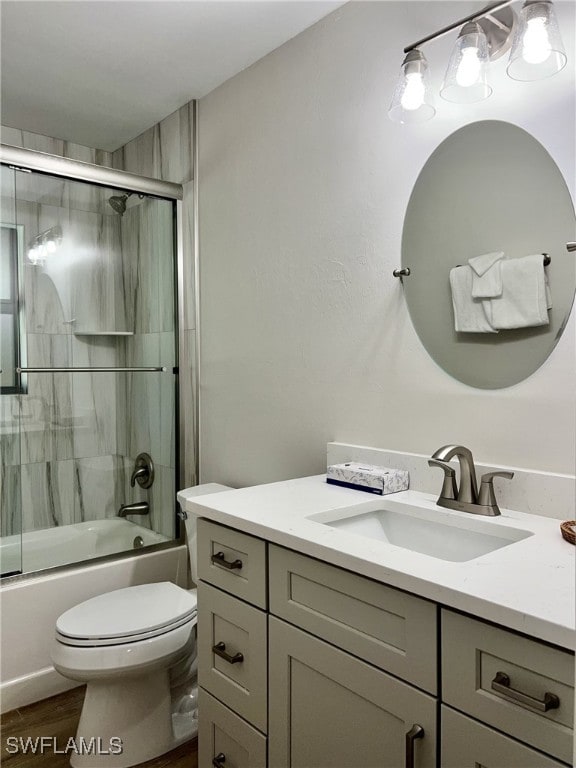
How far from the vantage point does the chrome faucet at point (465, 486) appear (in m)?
1.38

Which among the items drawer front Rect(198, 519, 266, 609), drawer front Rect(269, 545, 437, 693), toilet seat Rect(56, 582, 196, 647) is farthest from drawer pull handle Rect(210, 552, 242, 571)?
toilet seat Rect(56, 582, 196, 647)

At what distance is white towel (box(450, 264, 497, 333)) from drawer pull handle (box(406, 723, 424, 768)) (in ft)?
3.11

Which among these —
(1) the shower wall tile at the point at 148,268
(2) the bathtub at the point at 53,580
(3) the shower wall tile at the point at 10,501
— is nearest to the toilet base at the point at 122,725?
(2) the bathtub at the point at 53,580

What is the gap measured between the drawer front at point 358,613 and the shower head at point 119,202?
1.85m

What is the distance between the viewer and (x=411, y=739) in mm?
958

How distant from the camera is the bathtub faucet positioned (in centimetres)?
260

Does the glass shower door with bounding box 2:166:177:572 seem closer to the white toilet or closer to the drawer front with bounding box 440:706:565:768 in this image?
the white toilet

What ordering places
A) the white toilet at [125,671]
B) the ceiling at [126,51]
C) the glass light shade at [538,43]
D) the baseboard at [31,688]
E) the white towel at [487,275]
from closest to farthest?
1. the glass light shade at [538,43]
2. the white towel at [487,275]
3. the white toilet at [125,671]
4. the ceiling at [126,51]
5. the baseboard at [31,688]

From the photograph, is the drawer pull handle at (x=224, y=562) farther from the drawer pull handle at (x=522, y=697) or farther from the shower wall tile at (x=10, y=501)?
the shower wall tile at (x=10, y=501)

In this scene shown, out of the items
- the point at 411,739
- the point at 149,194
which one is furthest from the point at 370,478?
the point at 149,194

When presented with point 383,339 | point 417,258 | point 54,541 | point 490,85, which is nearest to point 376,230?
point 417,258

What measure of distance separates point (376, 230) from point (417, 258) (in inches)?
7.7

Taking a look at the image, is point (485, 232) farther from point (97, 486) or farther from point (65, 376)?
point (97, 486)

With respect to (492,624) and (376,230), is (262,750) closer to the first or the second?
(492,624)
